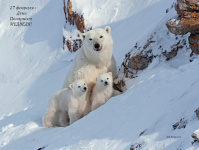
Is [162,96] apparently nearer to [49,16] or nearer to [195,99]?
[195,99]

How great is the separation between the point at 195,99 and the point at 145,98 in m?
1.63

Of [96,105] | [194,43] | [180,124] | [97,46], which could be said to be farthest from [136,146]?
[97,46]

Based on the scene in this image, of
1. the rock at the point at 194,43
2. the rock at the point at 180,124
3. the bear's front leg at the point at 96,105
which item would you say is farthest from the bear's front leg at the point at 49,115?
the rock at the point at 180,124

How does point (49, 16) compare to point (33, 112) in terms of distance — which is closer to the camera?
point (33, 112)

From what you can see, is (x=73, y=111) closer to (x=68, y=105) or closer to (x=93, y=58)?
(x=68, y=105)

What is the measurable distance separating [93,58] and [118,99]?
1820 millimetres

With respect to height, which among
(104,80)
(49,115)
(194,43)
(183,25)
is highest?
(183,25)

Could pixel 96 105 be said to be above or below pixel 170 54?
below

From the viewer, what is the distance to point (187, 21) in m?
8.52

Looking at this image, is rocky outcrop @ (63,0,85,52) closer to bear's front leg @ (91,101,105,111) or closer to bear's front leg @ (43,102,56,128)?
bear's front leg @ (43,102,56,128)

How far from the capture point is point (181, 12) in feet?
28.3

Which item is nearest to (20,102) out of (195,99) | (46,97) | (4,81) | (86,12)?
(46,97)

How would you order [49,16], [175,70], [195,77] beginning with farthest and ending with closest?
1. [49,16]
2. [175,70]
3. [195,77]

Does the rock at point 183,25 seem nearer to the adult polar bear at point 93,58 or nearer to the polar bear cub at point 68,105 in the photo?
the adult polar bear at point 93,58
